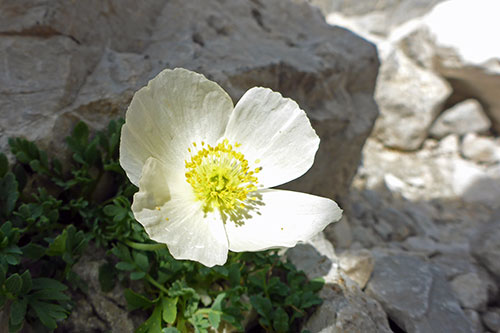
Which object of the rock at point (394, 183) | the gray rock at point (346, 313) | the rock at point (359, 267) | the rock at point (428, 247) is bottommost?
the rock at point (394, 183)

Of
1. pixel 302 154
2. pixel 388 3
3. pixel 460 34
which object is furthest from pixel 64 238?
pixel 388 3

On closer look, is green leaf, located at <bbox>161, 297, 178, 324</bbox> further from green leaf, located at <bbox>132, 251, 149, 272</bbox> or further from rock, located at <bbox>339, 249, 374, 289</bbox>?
rock, located at <bbox>339, 249, 374, 289</bbox>

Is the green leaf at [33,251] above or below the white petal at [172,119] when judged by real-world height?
below

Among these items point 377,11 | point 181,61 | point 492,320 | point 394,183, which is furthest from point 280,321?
point 377,11

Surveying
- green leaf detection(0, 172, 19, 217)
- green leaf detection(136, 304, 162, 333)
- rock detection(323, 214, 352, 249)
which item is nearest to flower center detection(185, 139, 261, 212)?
green leaf detection(136, 304, 162, 333)

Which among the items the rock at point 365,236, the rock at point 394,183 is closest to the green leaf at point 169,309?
the rock at point 365,236

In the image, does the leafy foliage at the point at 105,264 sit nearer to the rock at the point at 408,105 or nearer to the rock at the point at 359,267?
the rock at the point at 359,267
